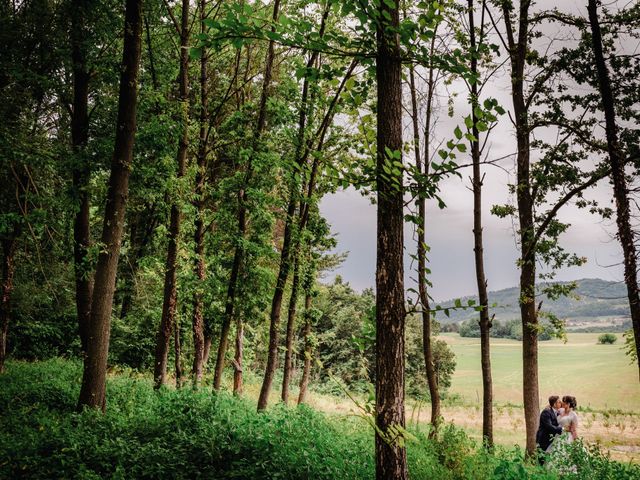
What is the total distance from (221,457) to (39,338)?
1993 cm

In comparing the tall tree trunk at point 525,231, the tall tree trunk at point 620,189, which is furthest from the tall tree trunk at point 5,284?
the tall tree trunk at point 620,189

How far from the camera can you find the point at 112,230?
313 inches

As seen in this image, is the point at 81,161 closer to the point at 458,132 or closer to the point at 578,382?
the point at 458,132

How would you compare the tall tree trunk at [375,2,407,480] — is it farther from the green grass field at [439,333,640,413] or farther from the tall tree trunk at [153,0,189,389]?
the green grass field at [439,333,640,413]

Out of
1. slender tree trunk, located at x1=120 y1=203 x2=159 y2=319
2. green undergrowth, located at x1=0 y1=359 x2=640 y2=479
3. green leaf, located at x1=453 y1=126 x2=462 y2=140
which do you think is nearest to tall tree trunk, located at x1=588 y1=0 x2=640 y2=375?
green undergrowth, located at x1=0 y1=359 x2=640 y2=479

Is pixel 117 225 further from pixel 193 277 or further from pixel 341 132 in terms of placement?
pixel 341 132

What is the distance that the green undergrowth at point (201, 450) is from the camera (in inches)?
218

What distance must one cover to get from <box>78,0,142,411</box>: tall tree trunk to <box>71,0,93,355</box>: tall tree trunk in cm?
202

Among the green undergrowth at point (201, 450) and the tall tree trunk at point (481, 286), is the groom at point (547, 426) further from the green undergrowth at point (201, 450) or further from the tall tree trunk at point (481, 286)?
the green undergrowth at point (201, 450)

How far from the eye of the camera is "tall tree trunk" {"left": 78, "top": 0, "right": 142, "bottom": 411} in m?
7.78

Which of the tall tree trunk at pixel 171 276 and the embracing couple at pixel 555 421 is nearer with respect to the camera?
the embracing couple at pixel 555 421

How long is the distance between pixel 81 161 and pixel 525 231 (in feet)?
37.7

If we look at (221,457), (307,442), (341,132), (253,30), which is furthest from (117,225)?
(341,132)

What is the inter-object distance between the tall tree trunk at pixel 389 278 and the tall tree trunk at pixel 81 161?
325 inches
